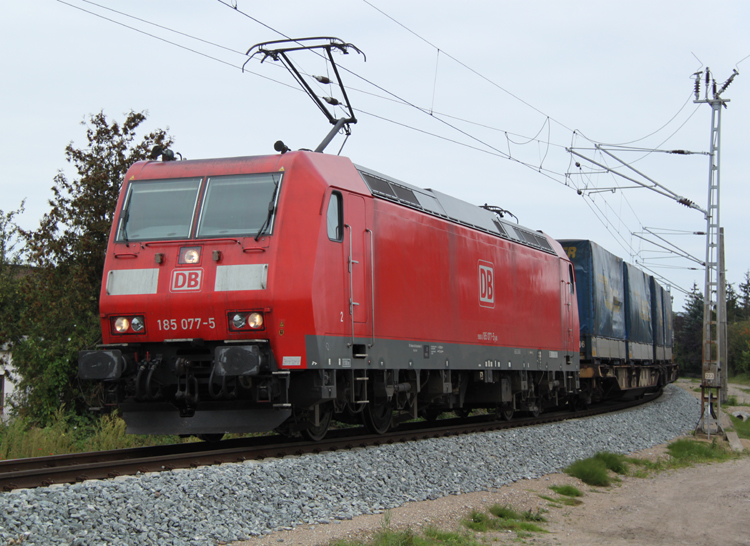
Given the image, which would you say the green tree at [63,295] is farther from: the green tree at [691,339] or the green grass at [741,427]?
the green tree at [691,339]

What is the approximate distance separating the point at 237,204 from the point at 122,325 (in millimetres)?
2103

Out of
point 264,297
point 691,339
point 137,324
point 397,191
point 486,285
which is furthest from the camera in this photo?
point 691,339

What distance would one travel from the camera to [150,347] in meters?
9.76

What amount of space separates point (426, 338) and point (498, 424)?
12.6ft

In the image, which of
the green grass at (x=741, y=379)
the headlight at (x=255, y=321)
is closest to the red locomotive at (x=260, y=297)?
the headlight at (x=255, y=321)

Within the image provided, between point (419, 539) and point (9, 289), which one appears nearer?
point (419, 539)

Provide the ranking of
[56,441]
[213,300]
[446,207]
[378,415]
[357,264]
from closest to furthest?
1. [213,300]
2. [357,264]
3. [378,415]
4. [56,441]
5. [446,207]

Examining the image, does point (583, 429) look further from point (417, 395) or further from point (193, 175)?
point (193, 175)

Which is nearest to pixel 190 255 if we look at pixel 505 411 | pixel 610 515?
pixel 610 515

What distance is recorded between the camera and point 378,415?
40.3ft

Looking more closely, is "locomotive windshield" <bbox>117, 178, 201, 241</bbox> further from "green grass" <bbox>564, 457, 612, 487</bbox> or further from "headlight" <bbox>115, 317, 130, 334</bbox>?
"green grass" <bbox>564, 457, 612, 487</bbox>

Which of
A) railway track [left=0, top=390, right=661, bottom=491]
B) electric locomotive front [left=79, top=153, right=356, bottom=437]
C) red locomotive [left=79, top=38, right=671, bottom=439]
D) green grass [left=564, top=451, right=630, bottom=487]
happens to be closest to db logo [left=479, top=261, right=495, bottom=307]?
red locomotive [left=79, top=38, right=671, bottom=439]

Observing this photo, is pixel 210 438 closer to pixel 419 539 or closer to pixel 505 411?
pixel 419 539

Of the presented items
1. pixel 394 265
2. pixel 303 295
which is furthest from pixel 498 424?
pixel 303 295
